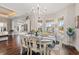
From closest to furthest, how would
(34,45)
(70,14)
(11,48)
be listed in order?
(70,14) → (11,48) → (34,45)

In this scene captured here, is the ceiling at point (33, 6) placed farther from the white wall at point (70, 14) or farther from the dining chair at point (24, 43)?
the dining chair at point (24, 43)

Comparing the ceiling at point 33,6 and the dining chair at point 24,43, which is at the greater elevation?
the ceiling at point 33,6

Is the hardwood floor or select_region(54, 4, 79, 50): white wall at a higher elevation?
select_region(54, 4, 79, 50): white wall

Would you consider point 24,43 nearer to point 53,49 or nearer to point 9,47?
point 9,47

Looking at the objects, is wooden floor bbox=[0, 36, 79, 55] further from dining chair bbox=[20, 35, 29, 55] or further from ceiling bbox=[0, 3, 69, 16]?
ceiling bbox=[0, 3, 69, 16]

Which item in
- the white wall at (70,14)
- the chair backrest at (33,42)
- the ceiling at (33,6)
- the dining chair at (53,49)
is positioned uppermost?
the ceiling at (33,6)

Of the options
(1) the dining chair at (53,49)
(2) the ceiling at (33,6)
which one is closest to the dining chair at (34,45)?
(1) the dining chair at (53,49)

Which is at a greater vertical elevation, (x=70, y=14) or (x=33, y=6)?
(x=33, y=6)

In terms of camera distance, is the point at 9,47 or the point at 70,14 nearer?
the point at 70,14

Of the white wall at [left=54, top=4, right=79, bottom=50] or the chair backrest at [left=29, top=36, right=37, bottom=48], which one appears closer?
the white wall at [left=54, top=4, right=79, bottom=50]

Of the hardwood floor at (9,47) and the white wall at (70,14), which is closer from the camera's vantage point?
the white wall at (70,14)

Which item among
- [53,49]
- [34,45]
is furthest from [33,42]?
[53,49]

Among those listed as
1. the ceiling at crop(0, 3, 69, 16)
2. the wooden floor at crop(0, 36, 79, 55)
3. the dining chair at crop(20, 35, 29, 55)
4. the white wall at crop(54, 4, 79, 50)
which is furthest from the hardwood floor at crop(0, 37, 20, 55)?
the white wall at crop(54, 4, 79, 50)
